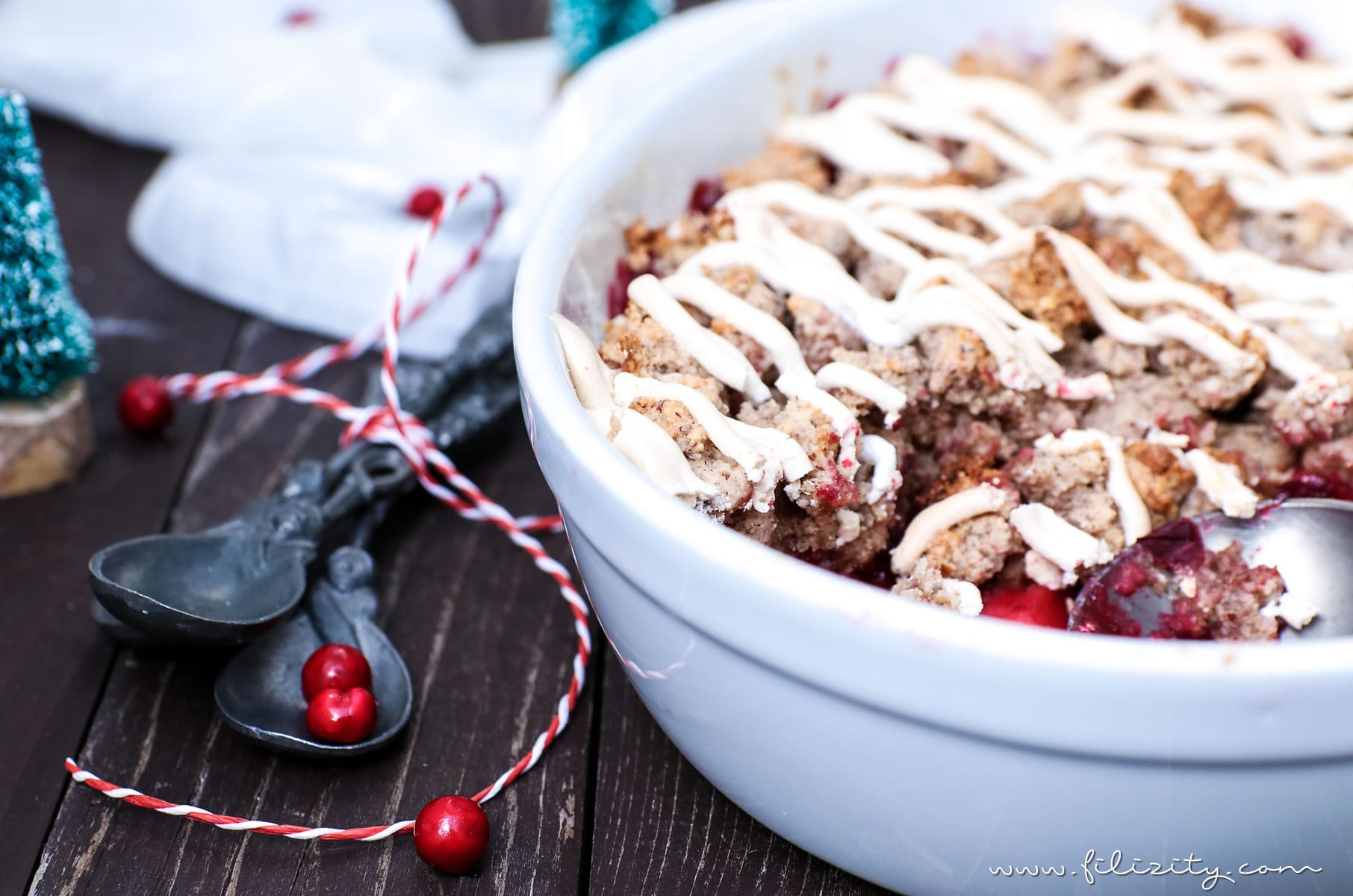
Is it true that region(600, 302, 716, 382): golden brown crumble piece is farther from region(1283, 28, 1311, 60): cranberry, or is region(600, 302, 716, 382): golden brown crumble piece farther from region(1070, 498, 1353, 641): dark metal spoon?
region(1283, 28, 1311, 60): cranberry

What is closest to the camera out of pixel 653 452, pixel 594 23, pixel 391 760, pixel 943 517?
pixel 653 452

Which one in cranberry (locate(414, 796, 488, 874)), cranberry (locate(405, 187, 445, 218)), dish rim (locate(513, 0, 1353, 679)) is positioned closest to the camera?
dish rim (locate(513, 0, 1353, 679))

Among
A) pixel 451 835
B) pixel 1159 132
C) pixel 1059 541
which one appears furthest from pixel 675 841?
pixel 1159 132

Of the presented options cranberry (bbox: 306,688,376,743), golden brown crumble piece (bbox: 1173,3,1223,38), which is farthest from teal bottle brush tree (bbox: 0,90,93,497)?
golden brown crumble piece (bbox: 1173,3,1223,38)

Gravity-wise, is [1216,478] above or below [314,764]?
above

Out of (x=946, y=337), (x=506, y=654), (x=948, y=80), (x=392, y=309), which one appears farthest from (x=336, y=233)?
(x=946, y=337)

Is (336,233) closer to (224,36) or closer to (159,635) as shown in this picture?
(224,36)

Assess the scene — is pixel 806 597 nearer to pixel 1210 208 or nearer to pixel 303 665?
pixel 303 665
